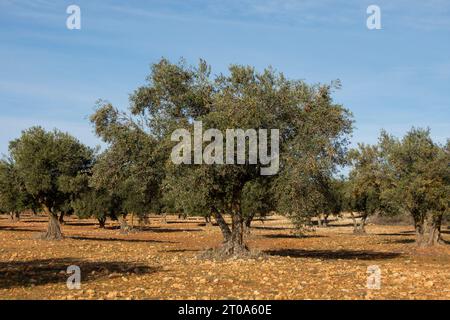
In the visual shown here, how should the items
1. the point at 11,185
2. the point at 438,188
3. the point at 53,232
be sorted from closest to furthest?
the point at 438,188 < the point at 53,232 < the point at 11,185

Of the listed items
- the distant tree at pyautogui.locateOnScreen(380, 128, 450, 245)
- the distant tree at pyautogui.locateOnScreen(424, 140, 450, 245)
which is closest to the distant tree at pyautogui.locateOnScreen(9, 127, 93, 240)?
the distant tree at pyautogui.locateOnScreen(380, 128, 450, 245)

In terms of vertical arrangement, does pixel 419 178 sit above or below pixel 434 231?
above

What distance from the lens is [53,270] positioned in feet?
86.7

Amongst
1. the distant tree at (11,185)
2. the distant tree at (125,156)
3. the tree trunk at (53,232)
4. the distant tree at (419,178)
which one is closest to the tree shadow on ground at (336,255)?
the distant tree at (419,178)

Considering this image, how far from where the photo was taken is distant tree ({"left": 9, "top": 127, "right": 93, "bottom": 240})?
53.5m

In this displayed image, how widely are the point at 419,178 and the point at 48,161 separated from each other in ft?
117

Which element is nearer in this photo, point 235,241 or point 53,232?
point 235,241

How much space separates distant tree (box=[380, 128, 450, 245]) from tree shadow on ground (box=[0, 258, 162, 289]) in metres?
29.1

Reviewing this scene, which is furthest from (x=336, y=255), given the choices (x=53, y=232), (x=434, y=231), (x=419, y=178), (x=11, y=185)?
(x=11, y=185)

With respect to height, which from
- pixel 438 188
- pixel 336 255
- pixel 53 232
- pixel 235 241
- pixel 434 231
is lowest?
pixel 336 255

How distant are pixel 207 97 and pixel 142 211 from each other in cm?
5760

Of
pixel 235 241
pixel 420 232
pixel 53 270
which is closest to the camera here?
pixel 53 270

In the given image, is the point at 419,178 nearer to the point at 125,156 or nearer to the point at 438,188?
the point at 438,188
